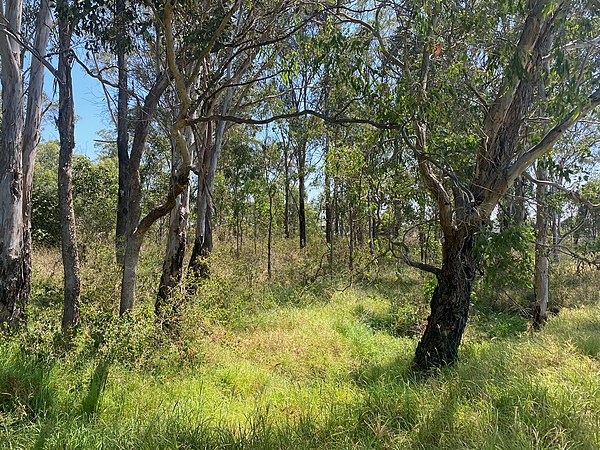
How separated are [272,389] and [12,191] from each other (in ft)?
13.8

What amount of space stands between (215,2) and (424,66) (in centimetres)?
293

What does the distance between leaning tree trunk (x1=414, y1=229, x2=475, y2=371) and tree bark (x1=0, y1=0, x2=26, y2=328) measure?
17.3ft

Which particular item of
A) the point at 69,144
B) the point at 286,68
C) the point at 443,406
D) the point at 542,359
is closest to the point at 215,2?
the point at 286,68

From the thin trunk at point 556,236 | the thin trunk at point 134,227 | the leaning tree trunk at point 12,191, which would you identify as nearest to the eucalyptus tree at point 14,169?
the leaning tree trunk at point 12,191

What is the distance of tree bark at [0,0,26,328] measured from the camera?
488 centimetres

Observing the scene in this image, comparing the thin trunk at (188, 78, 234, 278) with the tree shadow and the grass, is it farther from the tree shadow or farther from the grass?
the tree shadow

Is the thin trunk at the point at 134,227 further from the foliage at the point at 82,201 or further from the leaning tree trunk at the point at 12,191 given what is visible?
the foliage at the point at 82,201

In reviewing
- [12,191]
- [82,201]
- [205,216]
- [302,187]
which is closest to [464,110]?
[205,216]

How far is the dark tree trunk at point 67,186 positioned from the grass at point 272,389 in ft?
1.44

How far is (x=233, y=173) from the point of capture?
1391 centimetres

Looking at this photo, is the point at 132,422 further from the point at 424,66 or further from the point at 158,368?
the point at 424,66

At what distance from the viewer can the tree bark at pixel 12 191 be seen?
192 inches

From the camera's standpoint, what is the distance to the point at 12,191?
491cm

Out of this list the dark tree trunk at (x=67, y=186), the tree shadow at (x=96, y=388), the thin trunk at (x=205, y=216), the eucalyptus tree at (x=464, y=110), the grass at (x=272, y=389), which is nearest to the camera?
the grass at (x=272, y=389)
